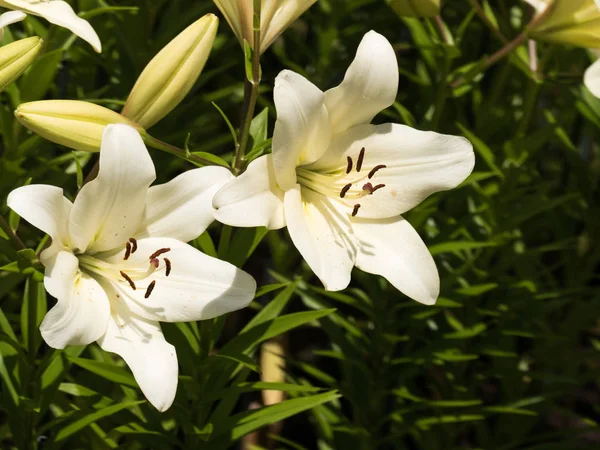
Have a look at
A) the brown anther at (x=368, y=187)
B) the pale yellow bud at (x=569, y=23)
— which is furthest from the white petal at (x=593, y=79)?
the brown anther at (x=368, y=187)

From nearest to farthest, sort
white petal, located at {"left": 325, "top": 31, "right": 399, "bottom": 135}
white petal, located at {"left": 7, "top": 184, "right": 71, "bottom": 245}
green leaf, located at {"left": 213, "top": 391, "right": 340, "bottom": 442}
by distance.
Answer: white petal, located at {"left": 7, "top": 184, "right": 71, "bottom": 245} → white petal, located at {"left": 325, "top": 31, "right": 399, "bottom": 135} → green leaf, located at {"left": 213, "top": 391, "right": 340, "bottom": 442}

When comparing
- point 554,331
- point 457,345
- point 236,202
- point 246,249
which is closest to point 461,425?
point 457,345

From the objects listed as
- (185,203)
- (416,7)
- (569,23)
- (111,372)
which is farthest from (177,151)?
(569,23)

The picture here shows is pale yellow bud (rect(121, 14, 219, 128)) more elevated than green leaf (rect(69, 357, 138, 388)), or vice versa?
pale yellow bud (rect(121, 14, 219, 128))

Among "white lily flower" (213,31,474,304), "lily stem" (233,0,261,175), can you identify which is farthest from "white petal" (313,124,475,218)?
"lily stem" (233,0,261,175)

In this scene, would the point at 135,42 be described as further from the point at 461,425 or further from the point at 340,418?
the point at 461,425

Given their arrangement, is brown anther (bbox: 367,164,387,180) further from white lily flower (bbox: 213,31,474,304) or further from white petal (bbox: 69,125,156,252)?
white petal (bbox: 69,125,156,252)
